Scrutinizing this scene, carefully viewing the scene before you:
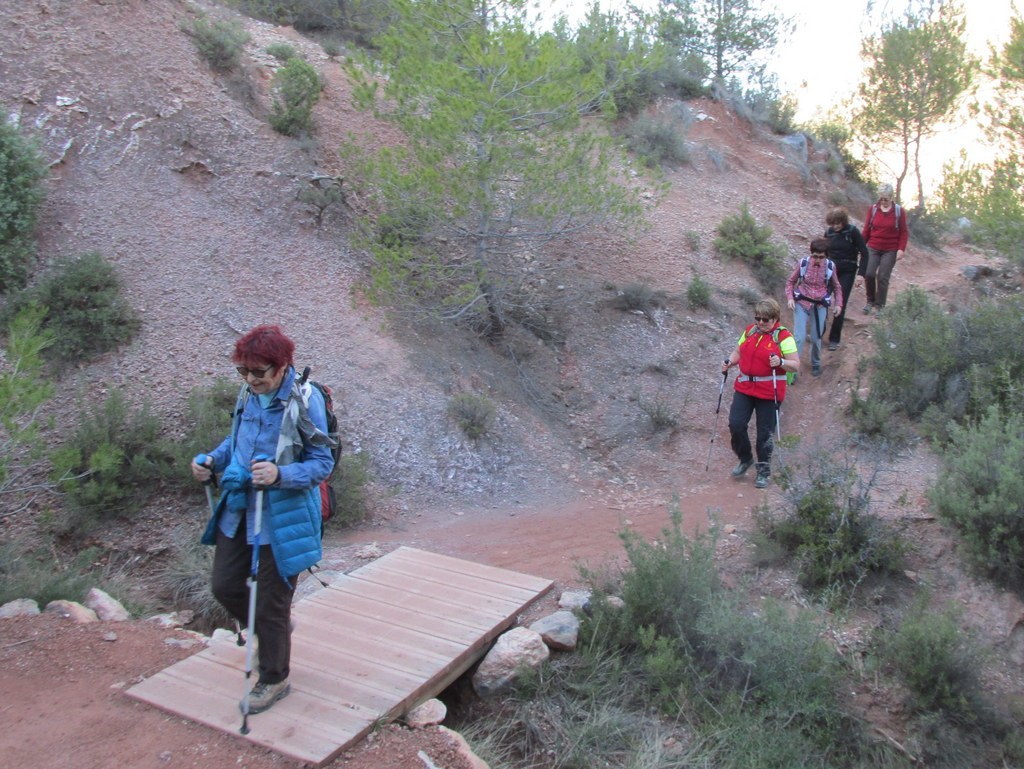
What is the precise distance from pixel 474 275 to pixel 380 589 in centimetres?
537

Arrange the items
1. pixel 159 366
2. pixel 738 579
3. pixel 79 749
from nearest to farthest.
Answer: pixel 79 749, pixel 738 579, pixel 159 366

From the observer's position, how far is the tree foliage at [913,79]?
17734 millimetres

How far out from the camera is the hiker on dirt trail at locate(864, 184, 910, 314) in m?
10.6

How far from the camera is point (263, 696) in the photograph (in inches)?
161

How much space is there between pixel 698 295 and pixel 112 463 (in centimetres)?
782

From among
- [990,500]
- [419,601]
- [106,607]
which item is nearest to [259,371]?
[419,601]

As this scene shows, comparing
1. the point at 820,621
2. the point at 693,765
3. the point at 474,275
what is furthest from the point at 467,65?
the point at 693,765

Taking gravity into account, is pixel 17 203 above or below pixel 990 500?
above

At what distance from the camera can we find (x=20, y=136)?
9516 millimetres

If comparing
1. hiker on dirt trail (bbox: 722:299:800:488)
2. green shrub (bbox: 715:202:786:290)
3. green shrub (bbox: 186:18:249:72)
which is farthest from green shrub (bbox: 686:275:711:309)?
green shrub (bbox: 186:18:249:72)

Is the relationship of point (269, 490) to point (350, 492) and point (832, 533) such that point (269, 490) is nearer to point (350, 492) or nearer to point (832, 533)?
point (350, 492)

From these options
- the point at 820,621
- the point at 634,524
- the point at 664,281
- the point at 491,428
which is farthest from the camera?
the point at 664,281

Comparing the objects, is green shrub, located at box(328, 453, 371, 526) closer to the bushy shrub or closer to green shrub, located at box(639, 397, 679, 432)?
the bushy shrub

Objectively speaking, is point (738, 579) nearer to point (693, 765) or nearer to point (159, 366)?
point (693, 765)
